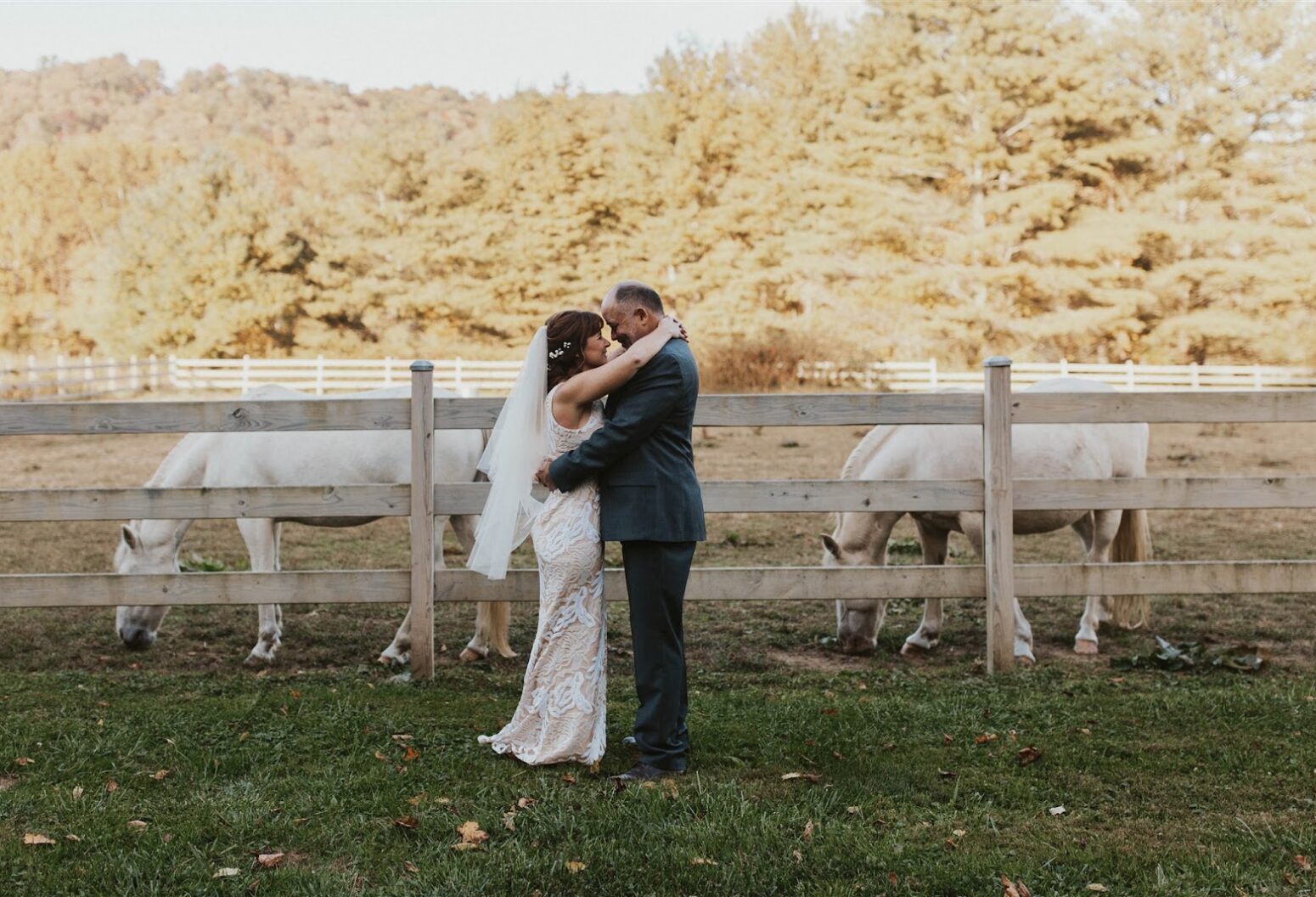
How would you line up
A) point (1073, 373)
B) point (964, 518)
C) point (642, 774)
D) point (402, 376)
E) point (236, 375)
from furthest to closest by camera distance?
point (236, 375)
point (402, 376)
point (1073, 373)
point (964, 518)
point (642, 774)

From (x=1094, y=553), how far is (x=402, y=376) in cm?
2897

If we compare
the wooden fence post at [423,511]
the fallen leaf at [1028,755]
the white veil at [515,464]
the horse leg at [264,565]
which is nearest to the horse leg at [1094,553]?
the fallen leaf at [1028,755]

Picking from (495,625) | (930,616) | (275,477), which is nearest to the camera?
(495,625)

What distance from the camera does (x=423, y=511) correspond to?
5648 mm

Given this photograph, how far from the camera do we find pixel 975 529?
6.50 meters

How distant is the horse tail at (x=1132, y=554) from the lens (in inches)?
275

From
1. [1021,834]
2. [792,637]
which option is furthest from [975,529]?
[1021,834]

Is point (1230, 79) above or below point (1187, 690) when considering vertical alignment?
above

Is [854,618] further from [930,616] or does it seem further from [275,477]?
[275,477]

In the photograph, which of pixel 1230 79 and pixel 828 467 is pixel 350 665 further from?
Result: pixel 1230 79

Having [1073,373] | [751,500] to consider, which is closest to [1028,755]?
[751,500]

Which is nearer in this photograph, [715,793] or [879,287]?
[715,793]

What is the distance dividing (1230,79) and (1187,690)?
32658 mm

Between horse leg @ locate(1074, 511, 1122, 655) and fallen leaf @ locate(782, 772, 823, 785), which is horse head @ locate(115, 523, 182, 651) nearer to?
fallen leaf @ locate(782, 772, 823, 785)
